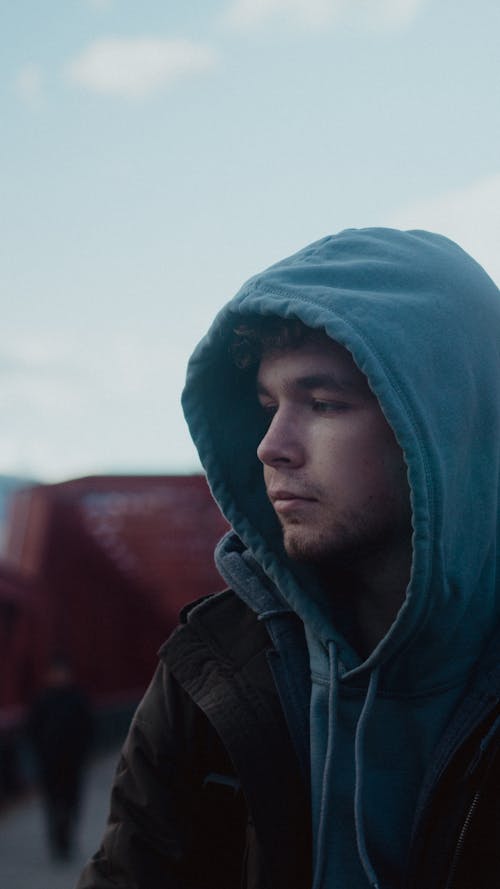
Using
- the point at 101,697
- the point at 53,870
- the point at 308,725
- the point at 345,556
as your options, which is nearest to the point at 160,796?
the point at 308,725

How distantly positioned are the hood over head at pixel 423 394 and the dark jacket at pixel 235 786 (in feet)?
0.36

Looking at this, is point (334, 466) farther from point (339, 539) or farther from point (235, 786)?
point (235, 786)

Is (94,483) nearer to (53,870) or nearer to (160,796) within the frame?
(53,870)

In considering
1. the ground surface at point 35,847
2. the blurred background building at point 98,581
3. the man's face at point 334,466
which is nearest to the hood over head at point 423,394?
the man's face at point 334,466

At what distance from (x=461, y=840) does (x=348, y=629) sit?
20.2 inches

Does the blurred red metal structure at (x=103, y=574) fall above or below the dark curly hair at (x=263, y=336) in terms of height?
below

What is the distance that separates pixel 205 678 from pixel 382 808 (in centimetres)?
37

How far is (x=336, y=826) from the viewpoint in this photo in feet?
6.95

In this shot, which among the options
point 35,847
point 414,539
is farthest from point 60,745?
point 414,539

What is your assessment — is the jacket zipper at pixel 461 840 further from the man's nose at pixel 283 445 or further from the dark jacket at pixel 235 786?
the man's nose at pixel 283 445

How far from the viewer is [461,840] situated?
1.93 meters

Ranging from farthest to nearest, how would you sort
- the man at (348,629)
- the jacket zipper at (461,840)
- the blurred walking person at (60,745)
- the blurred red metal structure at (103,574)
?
the blurred red metal structure at (103,574), the blurred walking person at (60,745), the man at (348,629), the jacket zipper at (461,840)

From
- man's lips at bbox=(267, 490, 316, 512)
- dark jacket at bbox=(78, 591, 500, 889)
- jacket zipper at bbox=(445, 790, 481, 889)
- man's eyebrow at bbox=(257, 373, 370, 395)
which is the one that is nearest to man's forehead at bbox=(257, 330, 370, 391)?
man's eyebrow at bbox=(257, 373, 370, 395)

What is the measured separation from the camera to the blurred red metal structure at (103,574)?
17.0 m
